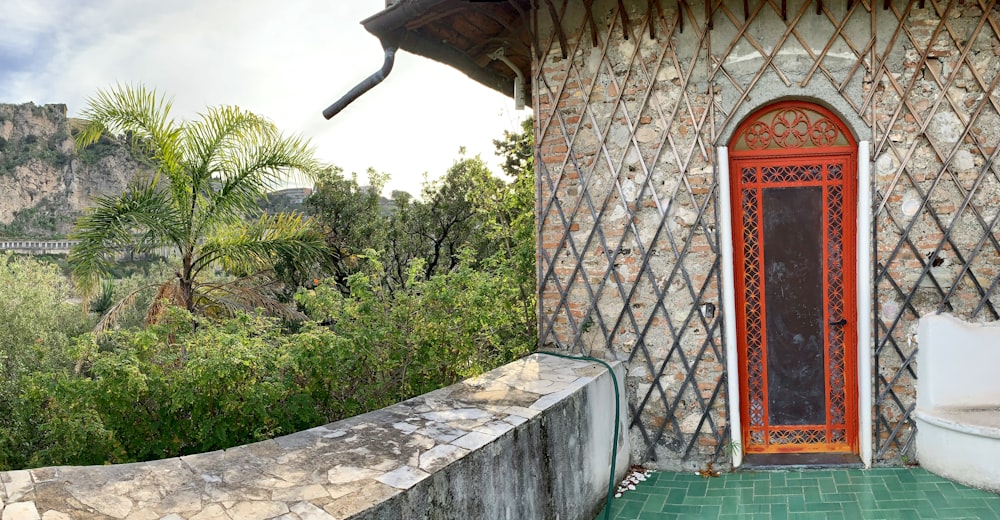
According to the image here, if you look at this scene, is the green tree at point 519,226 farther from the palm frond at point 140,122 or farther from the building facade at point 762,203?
the palm frond at point 140,122

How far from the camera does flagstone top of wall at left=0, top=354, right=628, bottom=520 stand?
75.0 inches

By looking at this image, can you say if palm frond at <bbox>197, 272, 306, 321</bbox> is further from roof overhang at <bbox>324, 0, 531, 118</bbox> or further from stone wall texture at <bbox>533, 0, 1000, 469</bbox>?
stone wall texture at <bbox>533, 0, 1000, 469</bbox>

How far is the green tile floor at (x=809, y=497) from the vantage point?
3408mm

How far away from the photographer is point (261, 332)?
3.91m

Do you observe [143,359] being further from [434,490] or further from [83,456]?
[434,490]

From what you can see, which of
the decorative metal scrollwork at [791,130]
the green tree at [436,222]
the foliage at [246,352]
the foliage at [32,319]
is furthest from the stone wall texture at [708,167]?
the green tree at [436,222]

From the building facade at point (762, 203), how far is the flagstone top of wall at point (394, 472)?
833 mm

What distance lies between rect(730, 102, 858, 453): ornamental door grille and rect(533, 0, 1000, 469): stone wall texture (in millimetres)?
150

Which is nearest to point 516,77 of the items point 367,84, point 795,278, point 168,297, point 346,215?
point 367,84

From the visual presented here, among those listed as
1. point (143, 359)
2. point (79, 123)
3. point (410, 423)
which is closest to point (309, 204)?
point (79, 123)

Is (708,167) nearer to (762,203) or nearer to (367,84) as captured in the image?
(762,203)

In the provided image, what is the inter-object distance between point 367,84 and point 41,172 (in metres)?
33.6

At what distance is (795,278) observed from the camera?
4031 mm

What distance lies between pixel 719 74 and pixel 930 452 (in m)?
2.55
